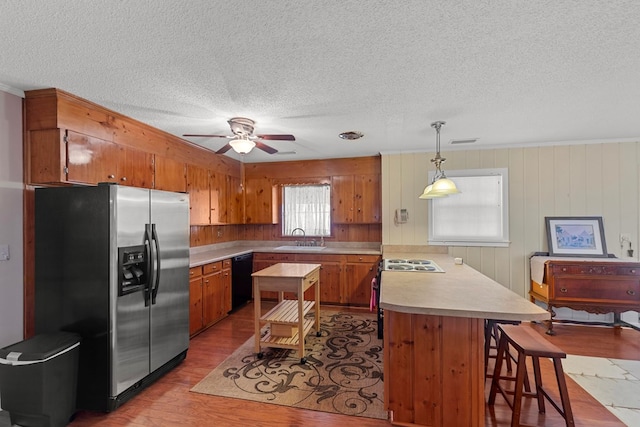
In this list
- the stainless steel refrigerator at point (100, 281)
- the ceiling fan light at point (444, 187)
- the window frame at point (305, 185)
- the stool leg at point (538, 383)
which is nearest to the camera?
the stool leg at point (538, 383)

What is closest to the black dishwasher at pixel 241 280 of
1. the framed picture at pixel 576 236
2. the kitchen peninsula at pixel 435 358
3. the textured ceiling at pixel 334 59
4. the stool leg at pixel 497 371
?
the textured ceiling at pixel 334 59

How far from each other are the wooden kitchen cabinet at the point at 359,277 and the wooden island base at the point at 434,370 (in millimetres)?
2514

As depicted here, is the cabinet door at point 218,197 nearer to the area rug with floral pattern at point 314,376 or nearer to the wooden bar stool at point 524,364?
the area rug with floral pattern at point 314,376

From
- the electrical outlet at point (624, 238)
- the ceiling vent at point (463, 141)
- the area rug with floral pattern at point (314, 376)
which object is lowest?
the area rug with floral pattern at point (314, 376)

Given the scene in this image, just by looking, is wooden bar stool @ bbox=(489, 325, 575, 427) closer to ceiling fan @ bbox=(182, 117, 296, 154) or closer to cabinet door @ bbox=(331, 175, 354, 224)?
ceiling fan @ bbox=(182, 117, 296, 154)

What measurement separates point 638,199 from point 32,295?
6.81 meters

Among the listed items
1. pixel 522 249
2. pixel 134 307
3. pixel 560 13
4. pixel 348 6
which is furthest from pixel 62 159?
pixel 522 249

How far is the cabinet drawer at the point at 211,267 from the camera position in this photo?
368 cm

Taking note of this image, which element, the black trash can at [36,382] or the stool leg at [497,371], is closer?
the black trash can at [36,382]

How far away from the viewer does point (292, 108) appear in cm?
271

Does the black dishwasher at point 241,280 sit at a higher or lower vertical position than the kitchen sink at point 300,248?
lower

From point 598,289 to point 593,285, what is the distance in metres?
0.07

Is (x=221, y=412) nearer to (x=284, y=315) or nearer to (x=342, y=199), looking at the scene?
(x=284, y=315)

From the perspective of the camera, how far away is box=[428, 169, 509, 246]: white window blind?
4.16 metres
